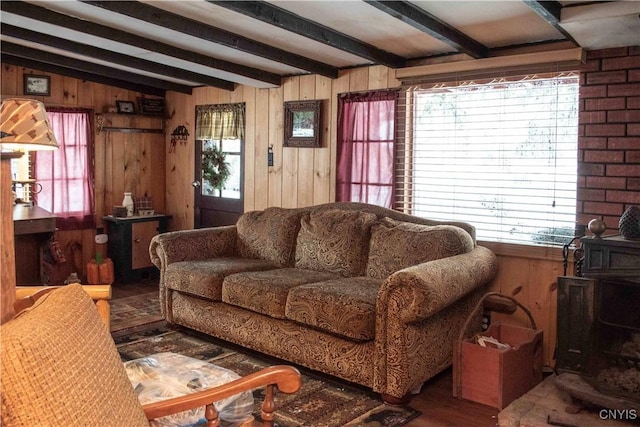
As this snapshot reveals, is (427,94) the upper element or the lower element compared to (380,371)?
upper

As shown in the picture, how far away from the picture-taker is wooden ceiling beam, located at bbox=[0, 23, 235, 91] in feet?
14.3

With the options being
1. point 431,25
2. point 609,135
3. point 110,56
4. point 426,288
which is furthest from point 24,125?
point 609,135

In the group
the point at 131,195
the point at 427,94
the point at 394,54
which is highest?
the point at 394,54

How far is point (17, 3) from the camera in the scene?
3.63m

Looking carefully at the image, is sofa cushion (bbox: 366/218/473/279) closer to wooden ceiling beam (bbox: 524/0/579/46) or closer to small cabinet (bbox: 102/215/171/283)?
wooden ceiling beam (bbox: 524/0/579/46)

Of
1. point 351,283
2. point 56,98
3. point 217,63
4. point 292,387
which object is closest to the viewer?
point 292,387

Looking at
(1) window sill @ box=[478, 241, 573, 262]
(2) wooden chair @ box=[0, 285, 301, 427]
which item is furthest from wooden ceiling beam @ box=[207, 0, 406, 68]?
(2) wooden chair @ box=[0, 285, 301, 427]

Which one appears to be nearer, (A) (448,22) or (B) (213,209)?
(A) (448,22)

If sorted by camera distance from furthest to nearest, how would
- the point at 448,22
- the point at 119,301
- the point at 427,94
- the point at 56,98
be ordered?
the point at 56,98, the point at 119,301, the point at 427,94, the point at 448,22

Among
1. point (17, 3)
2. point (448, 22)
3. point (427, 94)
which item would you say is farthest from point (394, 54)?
point (17, 3)

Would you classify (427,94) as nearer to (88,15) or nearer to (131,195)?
(88,15)

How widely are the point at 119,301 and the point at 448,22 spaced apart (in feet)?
11.7

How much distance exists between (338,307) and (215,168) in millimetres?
2947

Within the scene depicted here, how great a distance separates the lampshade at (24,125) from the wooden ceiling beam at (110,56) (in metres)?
1.90
